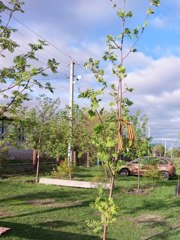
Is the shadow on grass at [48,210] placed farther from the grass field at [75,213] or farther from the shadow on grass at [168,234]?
the shadow on grass at [168,234]

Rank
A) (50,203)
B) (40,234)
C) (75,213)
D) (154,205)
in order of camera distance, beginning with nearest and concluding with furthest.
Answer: (40,234) → (75,213) → (50,203) → (154,205)

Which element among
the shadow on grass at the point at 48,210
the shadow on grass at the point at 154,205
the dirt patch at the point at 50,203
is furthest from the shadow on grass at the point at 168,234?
the dirt patch at the point at 50,203

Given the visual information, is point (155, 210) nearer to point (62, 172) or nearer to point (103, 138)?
point (103, 138)

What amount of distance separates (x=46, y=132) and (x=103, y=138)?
14772 millimetres

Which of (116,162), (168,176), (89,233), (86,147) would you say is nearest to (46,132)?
(86,147)

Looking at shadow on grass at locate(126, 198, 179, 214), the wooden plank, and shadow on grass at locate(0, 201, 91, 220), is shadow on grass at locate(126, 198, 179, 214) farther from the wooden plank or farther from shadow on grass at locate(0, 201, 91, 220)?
the wooden plank

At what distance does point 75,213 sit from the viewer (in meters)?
11.9

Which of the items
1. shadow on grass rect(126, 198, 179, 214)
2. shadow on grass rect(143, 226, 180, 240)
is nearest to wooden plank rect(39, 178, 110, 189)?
shadow on grass rect(126, 198, 179, 214)

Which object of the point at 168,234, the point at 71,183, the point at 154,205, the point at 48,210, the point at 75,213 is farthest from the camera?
the point at 71,183

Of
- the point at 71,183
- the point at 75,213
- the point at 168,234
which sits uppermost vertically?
the point at 71,183

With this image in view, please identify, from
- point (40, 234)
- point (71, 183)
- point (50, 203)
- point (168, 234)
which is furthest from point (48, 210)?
point (71, 183)

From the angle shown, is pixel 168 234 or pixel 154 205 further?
pixel 154 205

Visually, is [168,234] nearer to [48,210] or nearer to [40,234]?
[40,234]

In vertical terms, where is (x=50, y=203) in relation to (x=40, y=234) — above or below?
above
